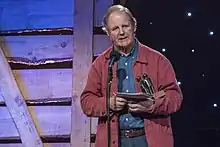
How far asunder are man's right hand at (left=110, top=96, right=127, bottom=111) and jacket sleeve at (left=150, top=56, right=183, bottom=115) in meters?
0.16

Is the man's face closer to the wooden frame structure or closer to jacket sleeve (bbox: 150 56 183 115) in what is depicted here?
jacket sleeve (bbox: 150 56 183 115)

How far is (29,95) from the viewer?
4.04 meters

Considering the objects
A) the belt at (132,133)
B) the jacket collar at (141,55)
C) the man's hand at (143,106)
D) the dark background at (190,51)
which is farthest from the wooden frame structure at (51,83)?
the man's hand at (143,106)

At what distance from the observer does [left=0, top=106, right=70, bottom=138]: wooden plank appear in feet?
13.1

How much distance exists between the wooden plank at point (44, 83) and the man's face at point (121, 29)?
1.12 meters

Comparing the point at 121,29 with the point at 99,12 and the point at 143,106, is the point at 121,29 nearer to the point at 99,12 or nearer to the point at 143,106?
the point at 143,106

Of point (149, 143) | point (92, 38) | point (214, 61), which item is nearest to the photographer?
point (149, 143)

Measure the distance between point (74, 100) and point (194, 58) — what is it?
107cm

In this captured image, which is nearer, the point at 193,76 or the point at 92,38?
the point at 92,38

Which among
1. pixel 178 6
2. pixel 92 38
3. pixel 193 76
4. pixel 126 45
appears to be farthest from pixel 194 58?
pixel 126 45

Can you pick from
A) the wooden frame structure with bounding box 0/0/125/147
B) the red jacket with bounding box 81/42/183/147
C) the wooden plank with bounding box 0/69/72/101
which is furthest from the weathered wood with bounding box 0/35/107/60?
the red jacket with bounding box 81/42/183/147

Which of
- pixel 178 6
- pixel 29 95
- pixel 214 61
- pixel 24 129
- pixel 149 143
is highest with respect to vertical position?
pixel 178 6

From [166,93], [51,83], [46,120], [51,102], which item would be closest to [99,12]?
[51,83]

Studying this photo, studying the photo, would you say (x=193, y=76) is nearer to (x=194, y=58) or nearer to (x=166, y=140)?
(x=194, y=58)
